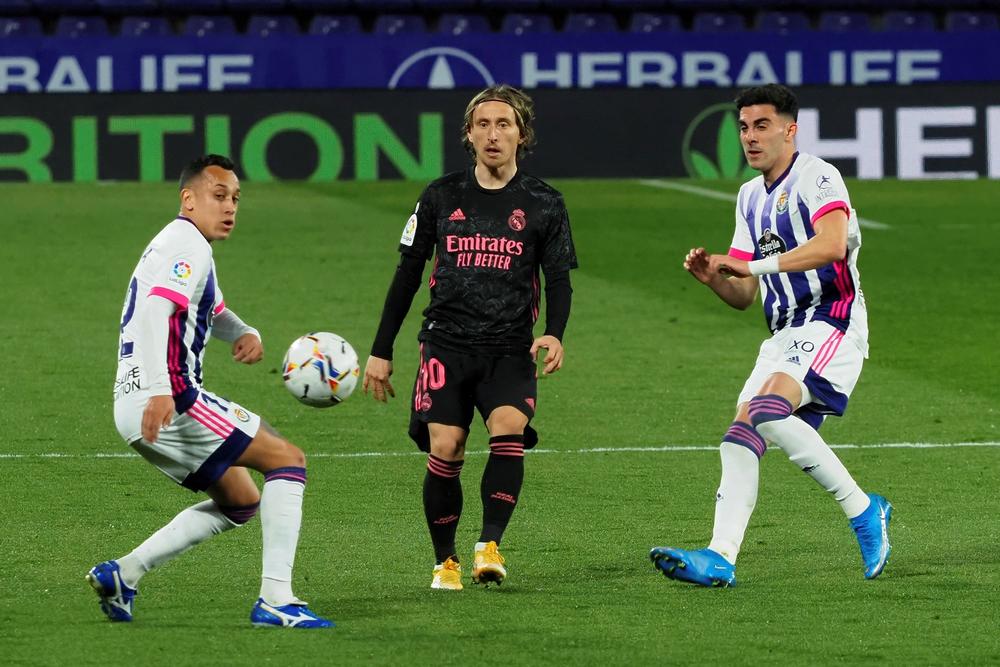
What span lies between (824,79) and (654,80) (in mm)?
2209

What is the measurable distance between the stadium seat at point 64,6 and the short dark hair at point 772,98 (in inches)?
793

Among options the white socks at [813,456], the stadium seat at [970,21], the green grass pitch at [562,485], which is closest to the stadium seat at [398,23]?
the stadium seat at [970,21]

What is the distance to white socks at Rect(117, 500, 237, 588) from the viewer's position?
5805 mm

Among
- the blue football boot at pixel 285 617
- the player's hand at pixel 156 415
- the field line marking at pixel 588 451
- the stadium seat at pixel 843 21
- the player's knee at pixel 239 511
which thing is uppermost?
the stadium seat at pixel 843 21

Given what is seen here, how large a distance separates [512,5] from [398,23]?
5.48 ft

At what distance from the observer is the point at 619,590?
20.8 feet

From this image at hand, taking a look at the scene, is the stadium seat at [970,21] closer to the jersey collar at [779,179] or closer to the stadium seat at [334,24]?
the stadium seat at [334,24]

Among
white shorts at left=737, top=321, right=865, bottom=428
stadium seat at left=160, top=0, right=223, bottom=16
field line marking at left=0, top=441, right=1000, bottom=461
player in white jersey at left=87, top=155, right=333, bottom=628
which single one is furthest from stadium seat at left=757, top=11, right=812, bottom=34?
player in white jersey at left=87, top=155, right=333, bottom=628

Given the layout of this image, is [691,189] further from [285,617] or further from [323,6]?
[285,617]

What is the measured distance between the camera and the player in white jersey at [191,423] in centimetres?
565

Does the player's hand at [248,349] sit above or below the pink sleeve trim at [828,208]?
below

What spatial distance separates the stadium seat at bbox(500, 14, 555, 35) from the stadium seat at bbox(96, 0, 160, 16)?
4.71 metres

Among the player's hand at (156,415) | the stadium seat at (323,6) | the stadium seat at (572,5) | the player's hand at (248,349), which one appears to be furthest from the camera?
the stadium seat at (572,5)

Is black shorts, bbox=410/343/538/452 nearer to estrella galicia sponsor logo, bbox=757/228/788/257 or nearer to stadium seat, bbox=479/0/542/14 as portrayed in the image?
estrella galicia sponsor logo, bbox=757/228/788/257
